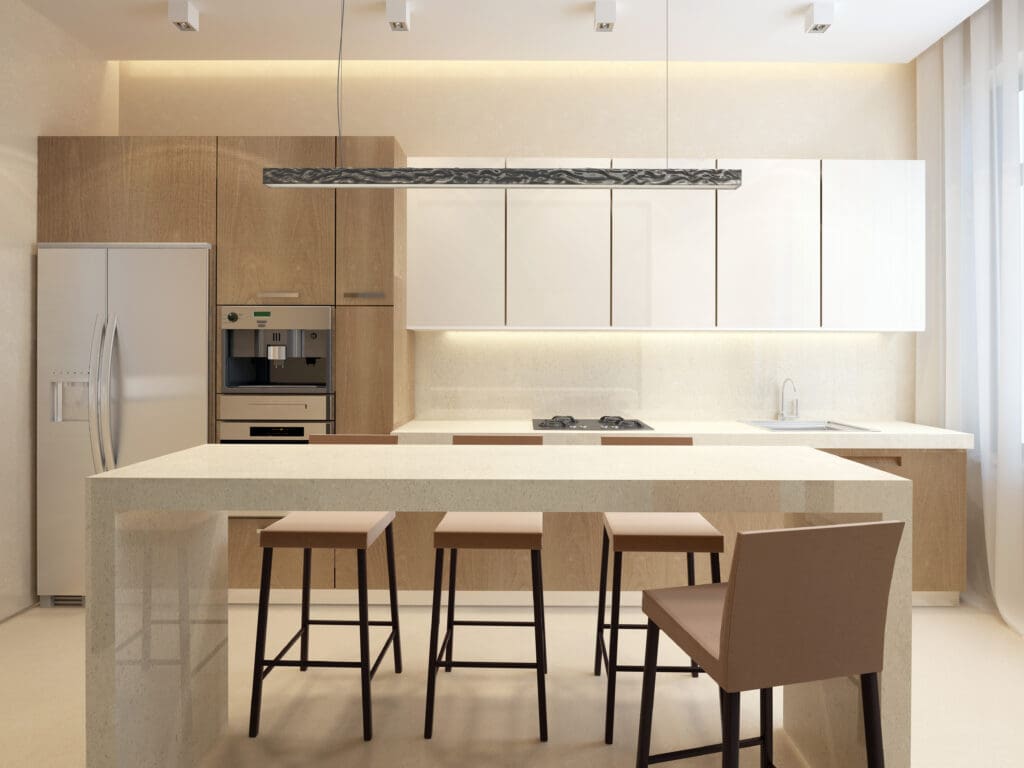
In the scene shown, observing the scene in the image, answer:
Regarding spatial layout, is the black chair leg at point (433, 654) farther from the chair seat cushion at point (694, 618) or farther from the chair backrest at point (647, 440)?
the chair backrest at point (647, 440)

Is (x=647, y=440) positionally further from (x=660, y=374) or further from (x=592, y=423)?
(x=660, y=374)

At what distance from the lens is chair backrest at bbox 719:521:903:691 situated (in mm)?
1508

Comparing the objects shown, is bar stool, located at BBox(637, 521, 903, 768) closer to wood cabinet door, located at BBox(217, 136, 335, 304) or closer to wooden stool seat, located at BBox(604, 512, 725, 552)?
wooden stool seat, located at BBox(604, 512, 725, 552)

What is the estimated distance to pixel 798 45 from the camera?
3936mm

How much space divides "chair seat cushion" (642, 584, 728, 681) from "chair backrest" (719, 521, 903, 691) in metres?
0.07

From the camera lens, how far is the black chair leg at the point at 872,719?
5.46ft

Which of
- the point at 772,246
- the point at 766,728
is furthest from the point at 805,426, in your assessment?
the point at 766,728

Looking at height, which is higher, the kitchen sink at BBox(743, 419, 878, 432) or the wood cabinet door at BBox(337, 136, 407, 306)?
the wood cabinet door at BBox(337, 136, 407, 306)

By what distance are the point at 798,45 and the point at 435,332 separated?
2.63 meters

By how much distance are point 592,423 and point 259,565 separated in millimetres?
1957

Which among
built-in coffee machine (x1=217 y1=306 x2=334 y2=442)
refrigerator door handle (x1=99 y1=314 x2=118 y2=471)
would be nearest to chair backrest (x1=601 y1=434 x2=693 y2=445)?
built-in coffee machine (x1=217 y1=306 x2=334 y2=442)

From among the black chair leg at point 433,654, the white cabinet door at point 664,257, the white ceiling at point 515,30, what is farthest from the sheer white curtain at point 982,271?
the black chair leg at point 433,654

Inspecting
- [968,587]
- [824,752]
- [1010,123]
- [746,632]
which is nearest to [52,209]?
[746,632]

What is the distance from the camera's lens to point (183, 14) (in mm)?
3525
